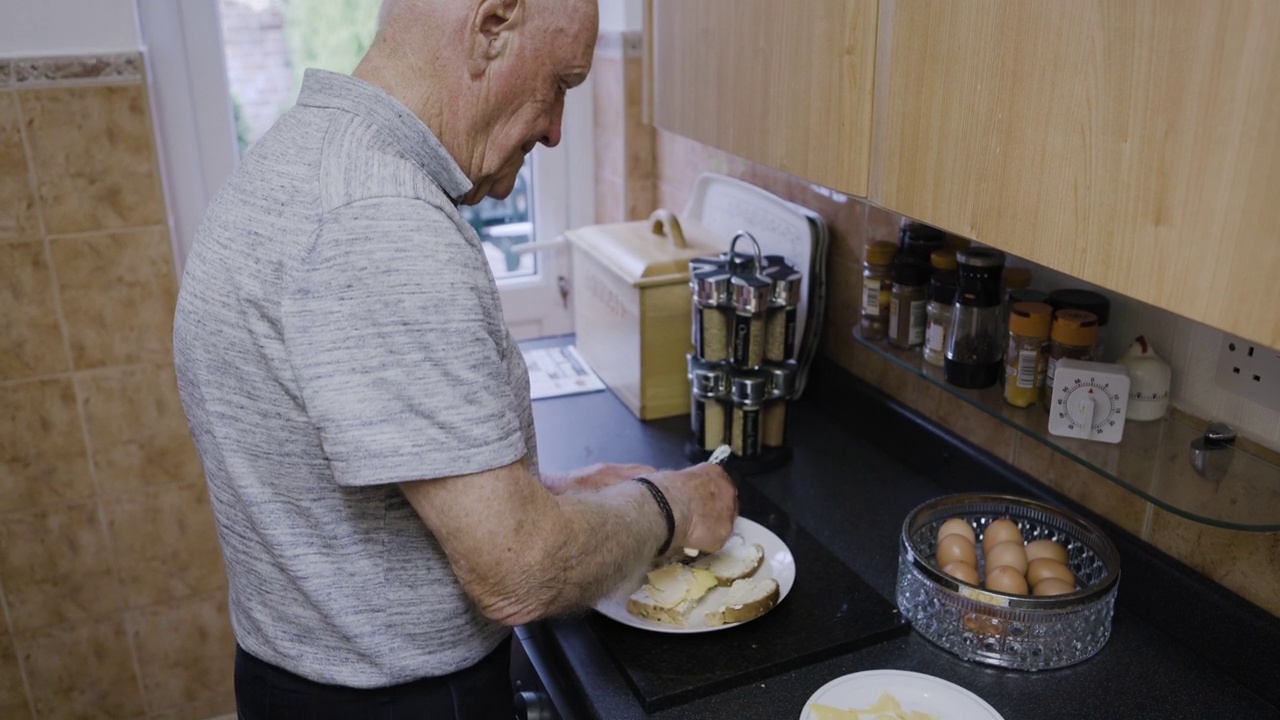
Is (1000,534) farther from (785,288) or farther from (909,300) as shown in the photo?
(785,288)

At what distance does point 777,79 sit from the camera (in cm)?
123

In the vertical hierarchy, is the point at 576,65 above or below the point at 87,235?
above

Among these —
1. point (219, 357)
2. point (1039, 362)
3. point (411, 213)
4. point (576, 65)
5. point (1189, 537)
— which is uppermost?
point (576, 65)

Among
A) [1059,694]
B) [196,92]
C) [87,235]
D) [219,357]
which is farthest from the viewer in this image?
Result: [196,92]

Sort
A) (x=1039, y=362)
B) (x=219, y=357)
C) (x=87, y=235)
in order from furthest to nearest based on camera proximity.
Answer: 1. (x=87, y=235)
2. (x=1039, y=362)
3. (x=219, y=357)

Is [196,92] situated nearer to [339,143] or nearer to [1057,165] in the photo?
[339,143]

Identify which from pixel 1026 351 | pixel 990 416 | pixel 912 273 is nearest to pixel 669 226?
pixel 912 273

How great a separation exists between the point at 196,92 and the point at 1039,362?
159 cm

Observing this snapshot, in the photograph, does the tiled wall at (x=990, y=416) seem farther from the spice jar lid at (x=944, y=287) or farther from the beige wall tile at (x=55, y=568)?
the beige wall tile at (x=55, y=568)

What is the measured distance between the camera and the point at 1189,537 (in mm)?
1197

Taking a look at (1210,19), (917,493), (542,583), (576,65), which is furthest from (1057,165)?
(917,493)

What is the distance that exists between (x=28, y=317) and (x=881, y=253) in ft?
4.81

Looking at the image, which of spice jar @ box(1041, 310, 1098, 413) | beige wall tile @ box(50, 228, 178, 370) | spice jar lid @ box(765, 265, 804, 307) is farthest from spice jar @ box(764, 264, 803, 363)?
beige wall tile @ box(50, 228, 178, 370)

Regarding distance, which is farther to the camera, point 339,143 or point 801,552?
point 801,552
